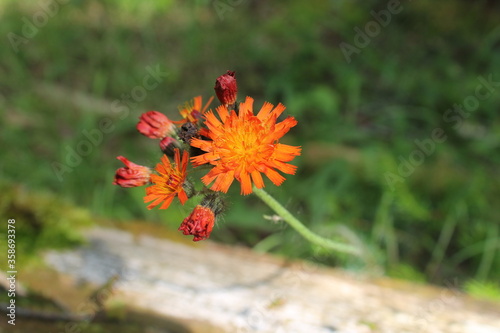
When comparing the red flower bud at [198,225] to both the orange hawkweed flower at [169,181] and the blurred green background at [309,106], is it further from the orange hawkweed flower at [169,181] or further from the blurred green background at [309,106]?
the blurred green background at [309,106]

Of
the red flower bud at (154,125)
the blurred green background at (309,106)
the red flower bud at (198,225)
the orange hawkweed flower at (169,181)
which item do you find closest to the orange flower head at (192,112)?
the red flower bud at (154,125)

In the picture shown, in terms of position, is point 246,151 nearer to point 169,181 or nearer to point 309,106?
point 169,181

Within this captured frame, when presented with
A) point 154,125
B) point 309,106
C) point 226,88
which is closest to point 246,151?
point 226,88

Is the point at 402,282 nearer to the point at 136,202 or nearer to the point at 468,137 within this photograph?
the point at 468,137

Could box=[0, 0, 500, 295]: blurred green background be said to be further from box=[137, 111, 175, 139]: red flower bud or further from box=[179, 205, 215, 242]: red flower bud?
box=[179, 205, 215, 242]: red flower bud

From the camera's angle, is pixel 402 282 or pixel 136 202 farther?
pixel 136 202

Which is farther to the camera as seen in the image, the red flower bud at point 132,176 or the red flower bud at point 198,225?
the red flower bud at point 132,176

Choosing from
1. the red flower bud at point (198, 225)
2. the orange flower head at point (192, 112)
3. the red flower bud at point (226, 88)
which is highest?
the red flower bud at point (226, 88)

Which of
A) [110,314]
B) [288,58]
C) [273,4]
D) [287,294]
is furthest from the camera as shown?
[273,4]

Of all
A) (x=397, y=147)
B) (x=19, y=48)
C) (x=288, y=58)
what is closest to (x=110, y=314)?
(x=397, y=147)
